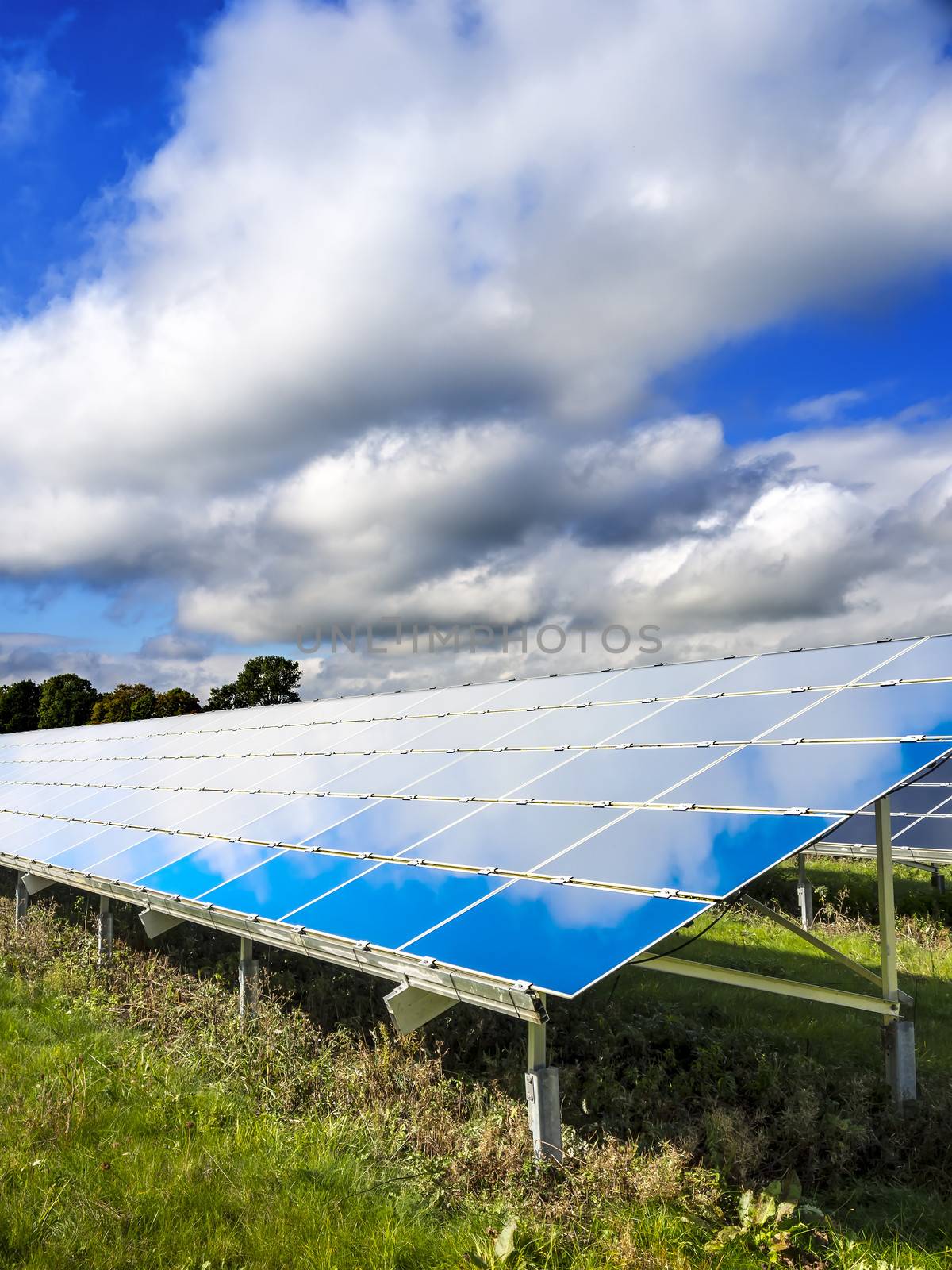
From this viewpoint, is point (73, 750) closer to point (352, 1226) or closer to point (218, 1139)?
point (218, 1139)

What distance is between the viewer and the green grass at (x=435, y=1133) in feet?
22.9

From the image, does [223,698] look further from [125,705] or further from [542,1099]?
[542,1099]

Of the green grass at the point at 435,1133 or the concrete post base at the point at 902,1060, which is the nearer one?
the green grass at the point at 435,1133

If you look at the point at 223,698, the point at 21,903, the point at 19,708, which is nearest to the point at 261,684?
the point at 223,698

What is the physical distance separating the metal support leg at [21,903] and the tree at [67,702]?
229 feet

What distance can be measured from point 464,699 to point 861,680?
31.0 ft

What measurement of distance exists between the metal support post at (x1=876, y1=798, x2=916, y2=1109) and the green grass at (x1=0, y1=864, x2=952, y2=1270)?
287 mm

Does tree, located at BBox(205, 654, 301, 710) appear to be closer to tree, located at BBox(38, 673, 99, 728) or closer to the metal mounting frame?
tree, located at BBox(38, 673, 99, 728)

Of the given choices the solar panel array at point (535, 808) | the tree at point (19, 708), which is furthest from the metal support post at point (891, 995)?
the tree at point (19, 708)

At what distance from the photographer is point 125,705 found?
Answer: 77875 millimetres

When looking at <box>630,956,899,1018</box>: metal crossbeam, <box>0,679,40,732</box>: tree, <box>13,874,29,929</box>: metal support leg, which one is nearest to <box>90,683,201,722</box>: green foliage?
<box>0,679,40,732</box>: tree

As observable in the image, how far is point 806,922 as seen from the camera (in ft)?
65.2

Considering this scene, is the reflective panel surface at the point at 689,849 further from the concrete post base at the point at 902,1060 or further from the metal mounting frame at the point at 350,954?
the concrete post base at the point at 902,1060

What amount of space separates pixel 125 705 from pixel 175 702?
530cm
